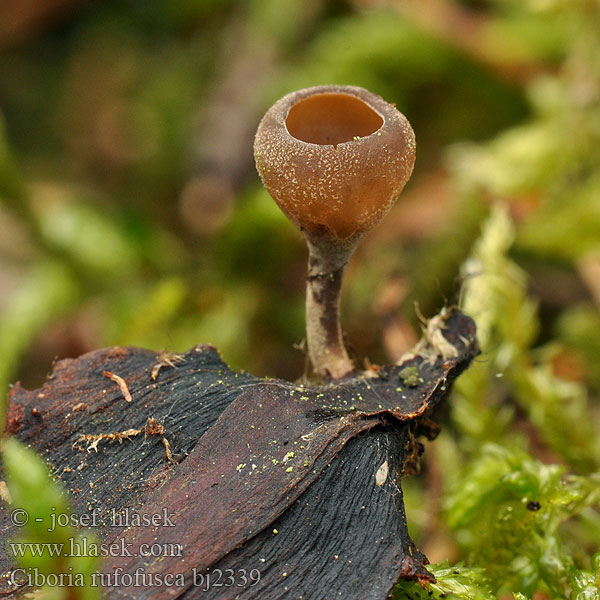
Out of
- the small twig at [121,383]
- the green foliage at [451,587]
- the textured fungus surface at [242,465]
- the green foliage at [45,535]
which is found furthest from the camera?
the small twig at [121,383]

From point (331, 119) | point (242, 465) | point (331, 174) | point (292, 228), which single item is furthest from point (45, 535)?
point (292, 228)

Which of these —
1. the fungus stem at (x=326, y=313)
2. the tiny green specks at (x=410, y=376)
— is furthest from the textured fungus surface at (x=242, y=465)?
the fungus stem at (x=326, y=313)

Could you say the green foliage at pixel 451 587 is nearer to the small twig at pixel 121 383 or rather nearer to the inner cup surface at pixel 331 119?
the small twig at pixel 121 383

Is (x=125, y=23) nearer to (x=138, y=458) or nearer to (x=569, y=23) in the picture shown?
(x=569, y=23)

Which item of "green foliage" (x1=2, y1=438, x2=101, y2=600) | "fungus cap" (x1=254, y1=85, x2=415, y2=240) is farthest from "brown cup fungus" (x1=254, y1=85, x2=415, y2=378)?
"green foliage" (x1=2, y1=438, x2=101, y2=600)

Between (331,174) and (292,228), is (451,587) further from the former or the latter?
(292,228)

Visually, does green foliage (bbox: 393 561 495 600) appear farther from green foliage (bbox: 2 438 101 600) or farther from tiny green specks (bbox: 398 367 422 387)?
green foliage (bbox: 2 438 101 600)

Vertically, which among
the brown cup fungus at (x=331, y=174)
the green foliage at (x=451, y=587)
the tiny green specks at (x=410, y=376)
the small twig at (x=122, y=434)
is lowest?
the green foliage at (x=451, y=587)

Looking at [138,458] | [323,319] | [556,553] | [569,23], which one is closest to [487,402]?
[556,553]
